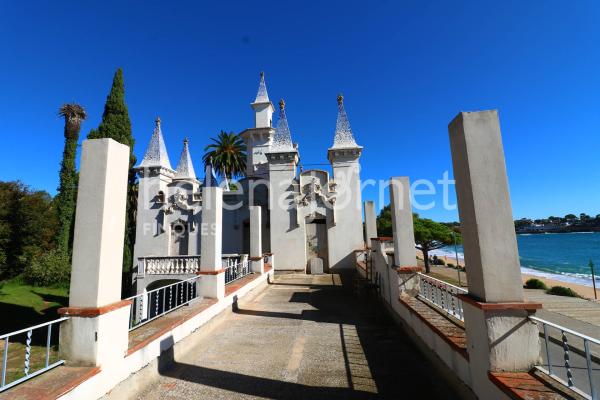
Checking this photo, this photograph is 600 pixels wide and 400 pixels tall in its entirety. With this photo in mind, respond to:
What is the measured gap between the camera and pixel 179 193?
20.4 meters

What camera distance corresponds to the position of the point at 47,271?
21641mm

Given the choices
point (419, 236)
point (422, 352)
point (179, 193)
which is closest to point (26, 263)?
point (179, 193)

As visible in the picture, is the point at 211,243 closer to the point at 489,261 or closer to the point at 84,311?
the point at 84,311

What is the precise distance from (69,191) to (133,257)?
32.3 ft

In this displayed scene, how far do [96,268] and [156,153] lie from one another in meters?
19.8

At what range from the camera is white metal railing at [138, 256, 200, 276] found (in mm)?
15461

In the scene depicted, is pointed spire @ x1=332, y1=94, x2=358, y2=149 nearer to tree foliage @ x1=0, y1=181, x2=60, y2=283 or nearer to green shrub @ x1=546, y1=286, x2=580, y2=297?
green shrub @ x1=546, y1=286, x2=580, y2=297

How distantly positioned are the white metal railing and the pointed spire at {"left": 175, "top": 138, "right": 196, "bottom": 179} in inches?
332

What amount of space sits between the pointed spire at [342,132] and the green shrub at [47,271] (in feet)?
74.7

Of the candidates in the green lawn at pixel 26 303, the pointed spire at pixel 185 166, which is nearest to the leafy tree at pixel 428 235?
the pointed spire at pixel 185 166

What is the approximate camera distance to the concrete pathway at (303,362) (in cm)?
387

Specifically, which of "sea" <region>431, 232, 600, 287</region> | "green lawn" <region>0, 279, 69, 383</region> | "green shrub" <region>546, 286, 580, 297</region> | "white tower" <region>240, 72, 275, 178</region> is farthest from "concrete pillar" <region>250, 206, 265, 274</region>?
"sea" <region>431, 232, 600, 287</region>

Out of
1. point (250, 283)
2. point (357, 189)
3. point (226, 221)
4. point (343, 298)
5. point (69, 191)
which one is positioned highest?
point (69, 191)

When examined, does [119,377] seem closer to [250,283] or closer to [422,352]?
[422,352]
